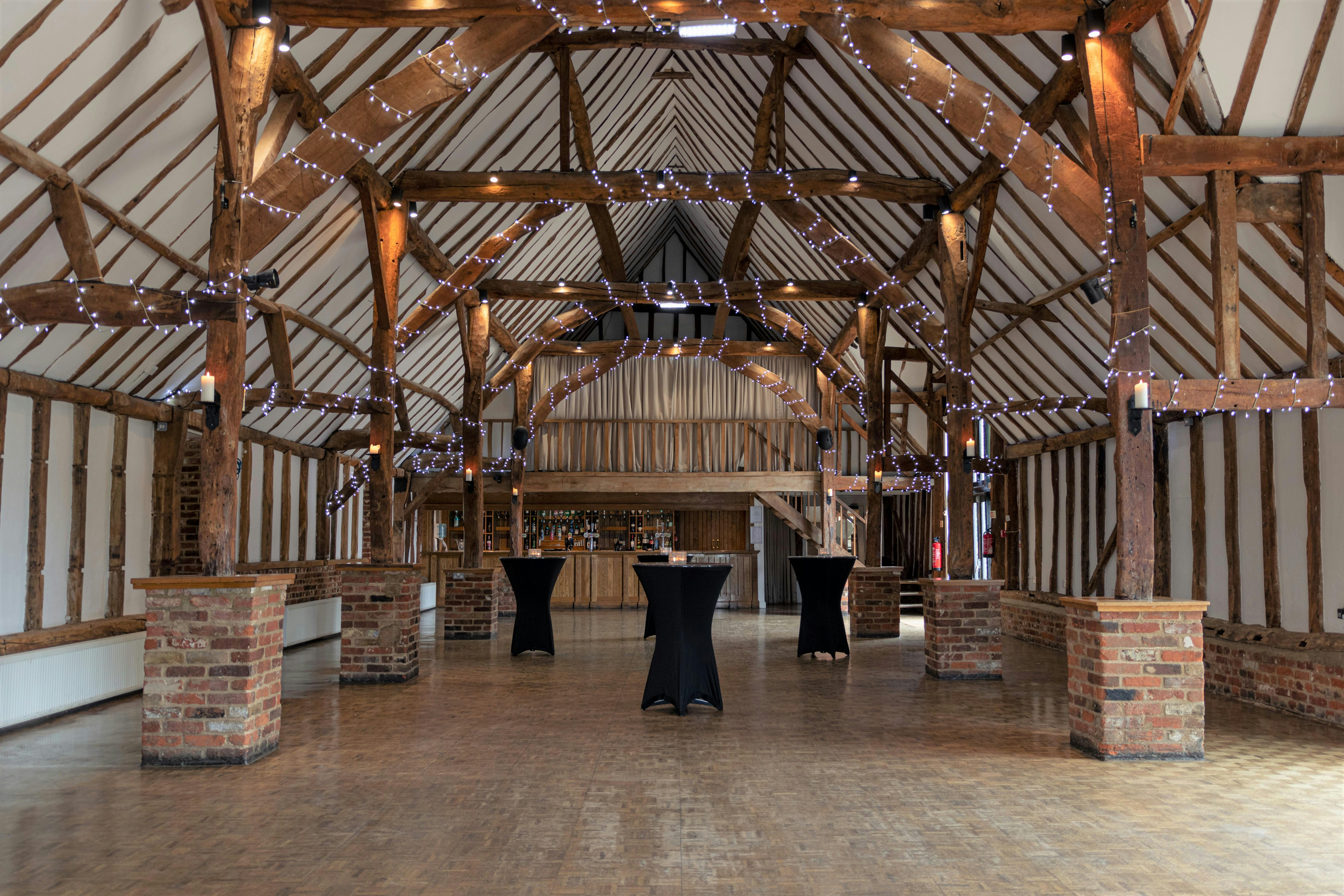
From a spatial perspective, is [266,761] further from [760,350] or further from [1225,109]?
[760,350]

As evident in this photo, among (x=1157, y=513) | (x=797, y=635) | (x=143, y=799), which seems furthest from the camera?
(x=797, y=635)

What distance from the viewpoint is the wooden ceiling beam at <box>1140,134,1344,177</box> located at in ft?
19.3

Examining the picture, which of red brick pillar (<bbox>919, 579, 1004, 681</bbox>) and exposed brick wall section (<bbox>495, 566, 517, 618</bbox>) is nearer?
red brick pillar (<bbox>919, 579, 1004, 681</bbox>)

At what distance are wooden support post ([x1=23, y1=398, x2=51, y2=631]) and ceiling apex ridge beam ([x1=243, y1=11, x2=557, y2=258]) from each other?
10.6 feet

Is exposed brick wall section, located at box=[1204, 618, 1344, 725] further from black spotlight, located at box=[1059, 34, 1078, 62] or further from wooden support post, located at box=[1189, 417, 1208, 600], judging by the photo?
black spotlight, located at box=[1059, 34, 1078, 62]

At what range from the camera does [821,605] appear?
982cm

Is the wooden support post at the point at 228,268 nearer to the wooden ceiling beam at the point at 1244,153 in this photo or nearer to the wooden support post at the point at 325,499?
the wooden ceiling beam at the point at 1244,153

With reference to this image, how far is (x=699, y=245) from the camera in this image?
18953 mm

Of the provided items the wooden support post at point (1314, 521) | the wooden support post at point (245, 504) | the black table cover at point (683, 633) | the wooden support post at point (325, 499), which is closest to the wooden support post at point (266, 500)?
the wooden support post at point (245, 504)

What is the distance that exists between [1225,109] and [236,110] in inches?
244

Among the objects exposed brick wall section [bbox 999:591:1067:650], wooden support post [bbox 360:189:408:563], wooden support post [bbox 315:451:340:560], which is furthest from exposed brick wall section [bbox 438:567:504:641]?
exposed brick wall section [bbox 999:591:1067:650]

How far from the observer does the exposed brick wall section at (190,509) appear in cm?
1086

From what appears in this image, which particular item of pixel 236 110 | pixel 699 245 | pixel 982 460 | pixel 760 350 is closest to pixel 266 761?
pixel 236 110

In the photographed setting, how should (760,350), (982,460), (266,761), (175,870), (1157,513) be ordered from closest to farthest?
(175,870)
(266,761)
(1157,513)
(982,460)
(760,350)
